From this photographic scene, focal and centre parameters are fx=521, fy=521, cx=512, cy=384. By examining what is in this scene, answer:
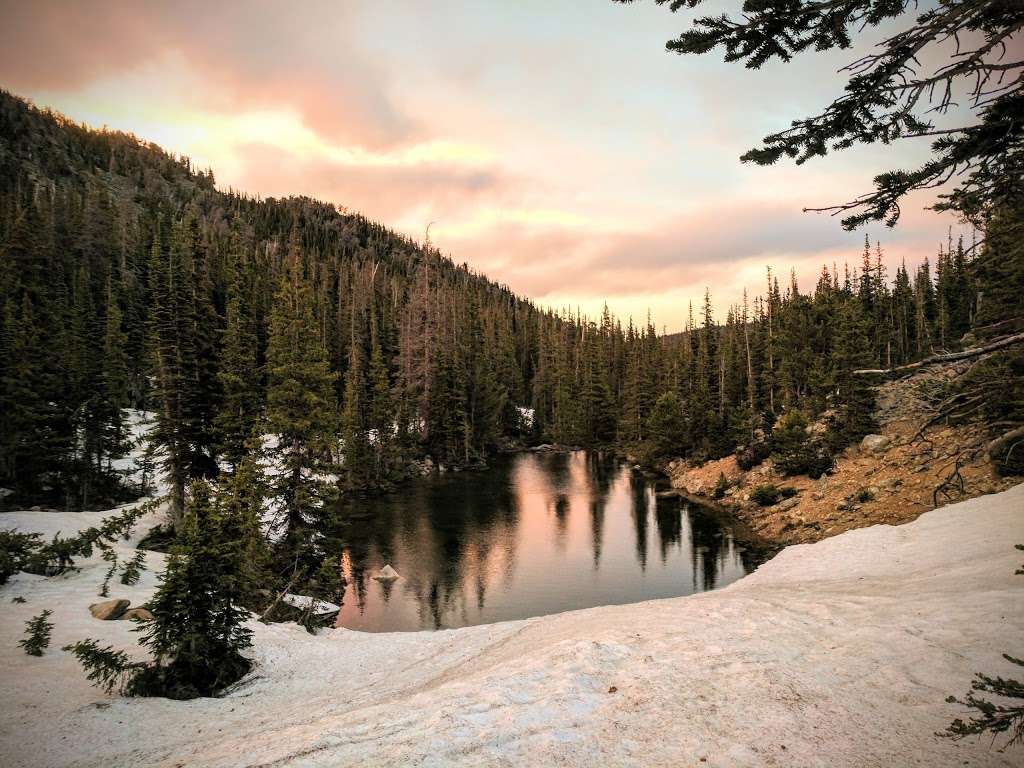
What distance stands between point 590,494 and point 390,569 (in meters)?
22.4

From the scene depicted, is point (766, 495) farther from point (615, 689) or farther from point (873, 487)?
point (615, 689)

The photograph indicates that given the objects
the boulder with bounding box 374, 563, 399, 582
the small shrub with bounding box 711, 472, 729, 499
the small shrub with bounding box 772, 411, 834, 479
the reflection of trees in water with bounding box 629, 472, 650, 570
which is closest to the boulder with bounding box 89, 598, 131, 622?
the boulder with bounding box 374, 563, 399, 582

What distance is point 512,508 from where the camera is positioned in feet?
127

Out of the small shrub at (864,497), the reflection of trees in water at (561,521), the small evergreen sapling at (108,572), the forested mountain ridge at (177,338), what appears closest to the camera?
the small evergreen sapling at (108,572)

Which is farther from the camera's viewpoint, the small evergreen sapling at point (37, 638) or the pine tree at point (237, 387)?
the pine tree at point (237, 387)

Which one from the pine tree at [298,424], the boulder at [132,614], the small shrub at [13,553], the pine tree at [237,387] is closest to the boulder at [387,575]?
the pine tree at [298,424]

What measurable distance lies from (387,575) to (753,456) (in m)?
28.2

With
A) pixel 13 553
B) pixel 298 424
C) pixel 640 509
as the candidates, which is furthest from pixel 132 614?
pixel 640 509

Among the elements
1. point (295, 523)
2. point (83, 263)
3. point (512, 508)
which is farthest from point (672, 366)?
point (83, 263)

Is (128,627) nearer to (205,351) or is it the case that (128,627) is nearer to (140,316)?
(205,351)

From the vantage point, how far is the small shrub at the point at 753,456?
126 feet

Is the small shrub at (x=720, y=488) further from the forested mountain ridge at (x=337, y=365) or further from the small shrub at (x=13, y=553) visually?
the small shrub at (x=13, y=553)

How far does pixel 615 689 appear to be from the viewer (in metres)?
7.10

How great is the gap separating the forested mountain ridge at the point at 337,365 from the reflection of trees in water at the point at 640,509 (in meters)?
6.09
